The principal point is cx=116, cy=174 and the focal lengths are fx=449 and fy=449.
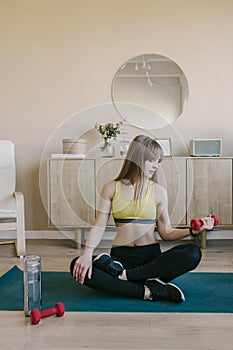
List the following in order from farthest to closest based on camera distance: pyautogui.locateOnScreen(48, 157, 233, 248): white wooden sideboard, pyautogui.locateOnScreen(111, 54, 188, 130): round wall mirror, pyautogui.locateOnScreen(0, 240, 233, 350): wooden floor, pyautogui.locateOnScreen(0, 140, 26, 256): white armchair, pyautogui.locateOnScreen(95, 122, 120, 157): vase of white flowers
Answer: pyautogui.locateOnScreen(111, 54, 188, 130): round wall mirror, pyautogui.locateOnScreen(95, 122, 120, 157): vase of white flowers, pyautogui.locateOnScreen(0, 140, 26, 256): white armchair, pyautogui.locateOnScreen(48, 157, 233, 248): white wooden sideboard, pyautogui.locateOnScreen(0, 240, 233, 350): wooden floor

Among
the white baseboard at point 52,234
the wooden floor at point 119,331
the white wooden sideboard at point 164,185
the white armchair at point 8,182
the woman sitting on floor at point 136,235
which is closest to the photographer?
the wooden floor at point 119,331

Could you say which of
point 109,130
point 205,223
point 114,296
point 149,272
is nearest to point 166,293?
point 149,272

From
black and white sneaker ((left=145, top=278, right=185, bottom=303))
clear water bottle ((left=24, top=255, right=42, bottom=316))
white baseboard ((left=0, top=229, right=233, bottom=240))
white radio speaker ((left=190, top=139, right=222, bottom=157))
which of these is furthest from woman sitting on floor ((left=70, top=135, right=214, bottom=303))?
white baseboard ((left=0, top=229, right=233, bottom=240))

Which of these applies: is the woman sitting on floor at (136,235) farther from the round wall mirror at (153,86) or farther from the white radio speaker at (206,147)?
the round wall mirror at (153,86)

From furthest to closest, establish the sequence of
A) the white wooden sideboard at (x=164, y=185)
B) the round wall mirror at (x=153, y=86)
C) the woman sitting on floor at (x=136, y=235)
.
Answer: the round wall mirror at (x=153, y=86), the white wooden sideboard at (x=164, y=185), the woman sitting on floor at (x=136, y=235)

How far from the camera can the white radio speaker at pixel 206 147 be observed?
341 cm

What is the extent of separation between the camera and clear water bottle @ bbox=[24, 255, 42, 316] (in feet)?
5.97

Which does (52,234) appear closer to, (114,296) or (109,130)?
(109,130)

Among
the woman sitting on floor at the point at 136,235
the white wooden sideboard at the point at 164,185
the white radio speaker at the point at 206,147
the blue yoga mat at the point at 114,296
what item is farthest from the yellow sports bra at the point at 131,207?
the white radio speaker at the point at 206,147

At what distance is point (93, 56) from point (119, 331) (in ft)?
8.25

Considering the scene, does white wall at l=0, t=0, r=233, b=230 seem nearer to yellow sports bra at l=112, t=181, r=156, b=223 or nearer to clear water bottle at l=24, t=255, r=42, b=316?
yellow sports bra at l=112, t=181, r=156, b=223

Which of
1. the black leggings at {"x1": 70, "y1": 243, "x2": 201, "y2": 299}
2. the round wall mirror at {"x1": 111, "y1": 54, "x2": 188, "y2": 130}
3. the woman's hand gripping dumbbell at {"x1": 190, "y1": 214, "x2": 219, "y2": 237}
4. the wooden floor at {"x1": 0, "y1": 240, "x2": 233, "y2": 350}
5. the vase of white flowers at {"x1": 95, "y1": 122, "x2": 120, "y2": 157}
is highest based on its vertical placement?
the round wall mirror at {"x1": 111, "y1": 54, "x2": 188, "y2": 130}

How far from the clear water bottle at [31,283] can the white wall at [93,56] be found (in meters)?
1.91

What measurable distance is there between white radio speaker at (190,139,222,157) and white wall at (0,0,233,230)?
23 centimetres
